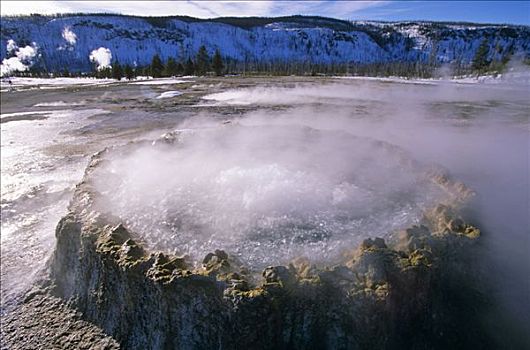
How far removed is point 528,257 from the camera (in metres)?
4.37

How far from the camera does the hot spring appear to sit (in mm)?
4426

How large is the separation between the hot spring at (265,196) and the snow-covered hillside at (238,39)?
10606 cm

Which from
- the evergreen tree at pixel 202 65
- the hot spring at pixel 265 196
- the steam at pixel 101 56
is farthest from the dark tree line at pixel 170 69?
the steam at pixel 101 56

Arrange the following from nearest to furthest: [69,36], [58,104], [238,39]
Answer: [58,104], [69,36], [238,39]

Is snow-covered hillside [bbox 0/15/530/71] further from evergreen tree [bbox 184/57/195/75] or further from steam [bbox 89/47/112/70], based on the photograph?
evergreen tree [bbox 184/57/195/75]

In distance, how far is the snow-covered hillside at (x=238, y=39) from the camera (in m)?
113

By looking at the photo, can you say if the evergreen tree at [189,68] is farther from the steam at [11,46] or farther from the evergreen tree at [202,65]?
the steam at [11,46]

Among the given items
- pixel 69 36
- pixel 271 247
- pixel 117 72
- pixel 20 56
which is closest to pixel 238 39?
pixel 69 36

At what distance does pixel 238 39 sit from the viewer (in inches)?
5389

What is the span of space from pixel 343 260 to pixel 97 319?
280 centimetres

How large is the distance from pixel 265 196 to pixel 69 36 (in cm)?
13435

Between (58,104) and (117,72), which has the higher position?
(58,104)

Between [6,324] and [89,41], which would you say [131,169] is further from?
[89,41]

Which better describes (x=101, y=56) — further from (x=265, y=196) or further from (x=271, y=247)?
(x=271, y=247)
